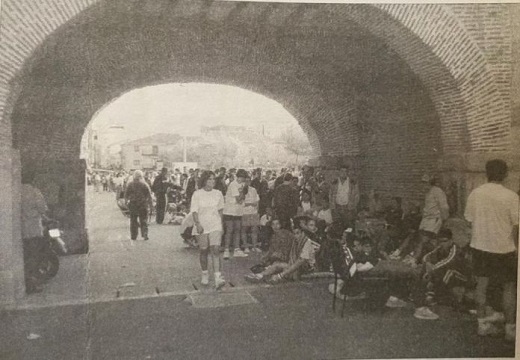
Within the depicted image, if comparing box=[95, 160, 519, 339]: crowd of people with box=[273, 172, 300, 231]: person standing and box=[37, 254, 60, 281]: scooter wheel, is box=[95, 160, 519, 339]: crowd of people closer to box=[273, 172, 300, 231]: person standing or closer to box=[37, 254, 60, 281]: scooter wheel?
box=[273, 172, 300, 231]: person standing

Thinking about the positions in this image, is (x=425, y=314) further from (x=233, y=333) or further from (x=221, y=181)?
(x=221, y=181)

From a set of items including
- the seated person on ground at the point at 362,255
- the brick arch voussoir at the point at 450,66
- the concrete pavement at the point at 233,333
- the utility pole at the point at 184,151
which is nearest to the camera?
the concrete pavement at the point at 233,333

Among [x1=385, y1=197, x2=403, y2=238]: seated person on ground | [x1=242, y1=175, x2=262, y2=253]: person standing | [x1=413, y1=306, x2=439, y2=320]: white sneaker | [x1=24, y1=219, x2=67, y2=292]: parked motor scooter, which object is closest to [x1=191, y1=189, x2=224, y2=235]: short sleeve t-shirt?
[x1=242, y1=175, x2=262, y2=253]: person standing

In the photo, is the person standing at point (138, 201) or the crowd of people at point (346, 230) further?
the person standing at point (138, 201)

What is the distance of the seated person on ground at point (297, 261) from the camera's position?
13.7ft

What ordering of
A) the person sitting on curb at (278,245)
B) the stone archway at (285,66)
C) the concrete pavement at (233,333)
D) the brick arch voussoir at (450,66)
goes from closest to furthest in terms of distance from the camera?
the concrete pavement at (233,333) < the stone archway at (285,66) < the brick arch voussoir at (450,66) < the person sitting on curb at (278,245)

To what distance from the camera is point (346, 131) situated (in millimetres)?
4871

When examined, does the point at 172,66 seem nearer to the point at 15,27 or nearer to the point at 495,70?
the point at 15,27

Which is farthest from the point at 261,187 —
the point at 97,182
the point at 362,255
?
the point at 97,182

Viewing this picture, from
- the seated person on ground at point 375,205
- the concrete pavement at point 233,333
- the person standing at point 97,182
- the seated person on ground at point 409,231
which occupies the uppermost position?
the person standing at point 97,182

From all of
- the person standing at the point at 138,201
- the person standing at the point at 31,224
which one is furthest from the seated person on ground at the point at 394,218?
the person standing at the point at 31,224

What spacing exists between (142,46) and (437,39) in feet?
7.04

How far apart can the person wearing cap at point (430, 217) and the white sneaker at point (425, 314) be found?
345mm

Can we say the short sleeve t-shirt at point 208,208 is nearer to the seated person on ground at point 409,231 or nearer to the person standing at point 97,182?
the person standing at point 97,182
